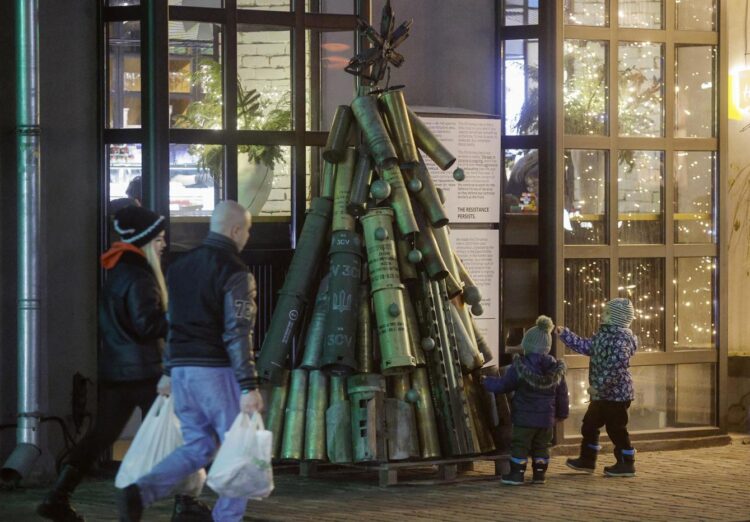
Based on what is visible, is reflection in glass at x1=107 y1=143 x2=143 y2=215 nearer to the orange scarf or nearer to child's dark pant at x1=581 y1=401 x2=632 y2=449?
the orange scarf

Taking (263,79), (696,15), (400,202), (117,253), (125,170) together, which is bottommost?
(117,253)

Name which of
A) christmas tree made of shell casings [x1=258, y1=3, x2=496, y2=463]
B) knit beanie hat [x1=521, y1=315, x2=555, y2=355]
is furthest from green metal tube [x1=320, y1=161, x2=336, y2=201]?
knit beanie hat [x1=521, y1=315, x2=555, y2=355]

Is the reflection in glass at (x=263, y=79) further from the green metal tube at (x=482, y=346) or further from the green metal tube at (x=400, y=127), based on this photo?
the green metal tube at (x=482, y=346)

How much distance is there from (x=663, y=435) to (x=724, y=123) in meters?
2.76

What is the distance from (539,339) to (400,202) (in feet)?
4.69

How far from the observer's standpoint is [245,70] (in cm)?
1102

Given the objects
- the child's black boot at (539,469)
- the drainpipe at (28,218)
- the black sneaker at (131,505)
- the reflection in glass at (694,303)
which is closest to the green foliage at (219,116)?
the drainpipe at (28,218)

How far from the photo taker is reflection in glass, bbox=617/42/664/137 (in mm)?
12039

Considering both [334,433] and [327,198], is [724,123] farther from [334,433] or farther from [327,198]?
[334,433]

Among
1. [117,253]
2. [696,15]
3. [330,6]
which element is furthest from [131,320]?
[696,15]

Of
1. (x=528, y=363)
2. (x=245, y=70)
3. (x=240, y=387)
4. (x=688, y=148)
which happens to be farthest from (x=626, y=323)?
(x=240, y=387)

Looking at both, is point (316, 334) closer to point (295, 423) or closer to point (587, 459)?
point (295, 423)

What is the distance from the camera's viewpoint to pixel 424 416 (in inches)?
400

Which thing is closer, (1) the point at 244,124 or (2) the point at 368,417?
(2) the point at 368,417
